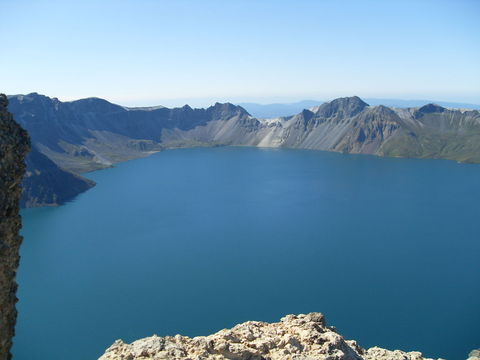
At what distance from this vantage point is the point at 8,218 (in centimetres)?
1062

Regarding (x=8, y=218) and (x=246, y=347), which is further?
(x=246, y=347)

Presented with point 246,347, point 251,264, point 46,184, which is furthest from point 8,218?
point 46,184

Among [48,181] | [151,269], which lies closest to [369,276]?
[151,269]

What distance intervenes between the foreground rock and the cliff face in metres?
3.75

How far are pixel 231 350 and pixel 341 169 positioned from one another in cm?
13270

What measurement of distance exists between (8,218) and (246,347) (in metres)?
8.58

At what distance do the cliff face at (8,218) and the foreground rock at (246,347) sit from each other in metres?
3.75

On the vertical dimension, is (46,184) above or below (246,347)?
below

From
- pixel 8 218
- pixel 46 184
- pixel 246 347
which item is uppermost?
pixel 8 218

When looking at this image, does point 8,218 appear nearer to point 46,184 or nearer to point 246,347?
point 246,347

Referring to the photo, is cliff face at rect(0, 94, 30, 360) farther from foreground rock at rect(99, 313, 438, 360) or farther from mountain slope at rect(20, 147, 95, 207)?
mountain slope at rect(20, 147, 95, 207)

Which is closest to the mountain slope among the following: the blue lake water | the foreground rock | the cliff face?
the blue lake water

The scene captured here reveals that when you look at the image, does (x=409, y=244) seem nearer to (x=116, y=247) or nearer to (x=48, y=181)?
(x=116, y=247)

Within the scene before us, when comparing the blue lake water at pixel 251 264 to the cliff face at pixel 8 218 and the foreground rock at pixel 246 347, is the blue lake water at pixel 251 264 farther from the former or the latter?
the cliff face at pixel 8 218
